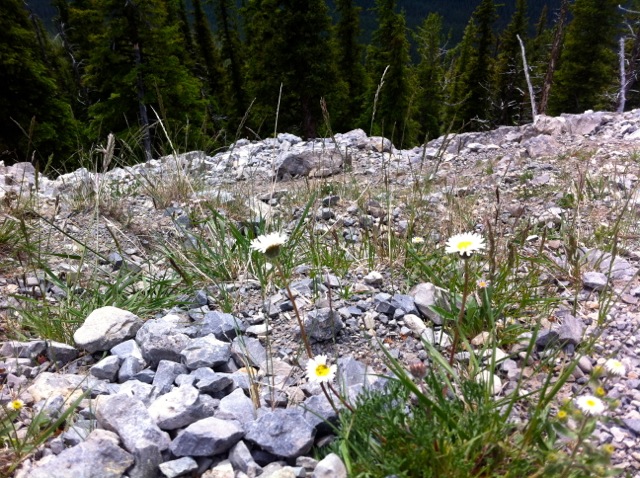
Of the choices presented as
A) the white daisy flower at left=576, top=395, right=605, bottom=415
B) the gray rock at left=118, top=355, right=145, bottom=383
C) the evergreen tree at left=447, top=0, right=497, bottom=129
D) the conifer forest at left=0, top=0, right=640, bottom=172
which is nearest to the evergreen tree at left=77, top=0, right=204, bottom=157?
the conifer forest at left=0, top=0, right=640, bottom=172

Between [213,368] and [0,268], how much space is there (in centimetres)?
195

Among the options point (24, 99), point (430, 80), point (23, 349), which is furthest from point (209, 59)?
point (23, 349)

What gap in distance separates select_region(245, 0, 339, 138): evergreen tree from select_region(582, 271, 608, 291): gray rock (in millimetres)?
16282

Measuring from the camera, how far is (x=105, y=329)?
2.00 meters

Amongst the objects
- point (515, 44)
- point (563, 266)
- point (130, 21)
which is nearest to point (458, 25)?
point (515, 44)

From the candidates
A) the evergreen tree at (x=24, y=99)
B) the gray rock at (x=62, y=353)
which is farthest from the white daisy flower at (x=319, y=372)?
the evergreen tree at (x=24, y=99)

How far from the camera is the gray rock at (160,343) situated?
1900 millimetres

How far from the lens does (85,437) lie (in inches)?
56.1

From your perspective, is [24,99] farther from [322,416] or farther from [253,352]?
[322,416]

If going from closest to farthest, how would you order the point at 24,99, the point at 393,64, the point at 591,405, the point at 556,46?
1. the point at 591,405
2. the point at 556,46
3. the point at 24,99
4. the point at 393,64

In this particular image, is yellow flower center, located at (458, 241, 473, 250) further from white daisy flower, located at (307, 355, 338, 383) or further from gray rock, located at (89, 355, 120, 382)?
gray rock, located at (89, 355, 120, 382)

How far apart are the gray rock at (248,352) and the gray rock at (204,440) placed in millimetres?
444

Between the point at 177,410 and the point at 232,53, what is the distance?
28.9 m

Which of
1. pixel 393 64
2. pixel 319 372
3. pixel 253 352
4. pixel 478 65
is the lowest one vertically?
pixel 478 65
